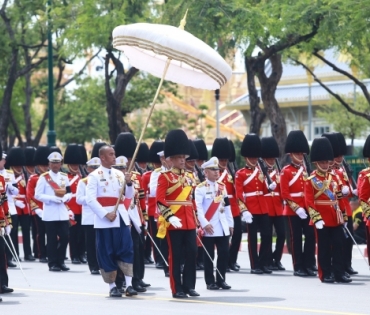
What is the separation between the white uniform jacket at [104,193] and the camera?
14672 mm

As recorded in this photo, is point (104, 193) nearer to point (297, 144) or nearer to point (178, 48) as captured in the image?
point (178, 48)

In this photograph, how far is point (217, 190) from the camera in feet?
51.5

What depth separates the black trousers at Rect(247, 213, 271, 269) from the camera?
1859 centimetres

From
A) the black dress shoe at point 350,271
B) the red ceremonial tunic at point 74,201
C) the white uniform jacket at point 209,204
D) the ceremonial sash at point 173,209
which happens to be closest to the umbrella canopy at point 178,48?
the ceremonial sash at point 173,209

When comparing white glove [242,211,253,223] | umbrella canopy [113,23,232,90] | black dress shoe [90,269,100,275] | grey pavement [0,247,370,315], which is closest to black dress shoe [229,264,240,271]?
grey pavement [0,247,370,315]

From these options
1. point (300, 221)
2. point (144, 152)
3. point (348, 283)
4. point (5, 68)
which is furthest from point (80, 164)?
point (5, 68)

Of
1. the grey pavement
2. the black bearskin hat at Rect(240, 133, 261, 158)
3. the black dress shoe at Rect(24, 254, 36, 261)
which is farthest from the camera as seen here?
the black dress shoe at Rect(24, 254, 36, 261)

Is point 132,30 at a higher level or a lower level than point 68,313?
higher

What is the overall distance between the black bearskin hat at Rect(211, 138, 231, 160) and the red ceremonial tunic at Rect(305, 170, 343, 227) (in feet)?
9.68

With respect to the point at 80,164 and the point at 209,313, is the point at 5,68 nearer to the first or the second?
the point at 80,164

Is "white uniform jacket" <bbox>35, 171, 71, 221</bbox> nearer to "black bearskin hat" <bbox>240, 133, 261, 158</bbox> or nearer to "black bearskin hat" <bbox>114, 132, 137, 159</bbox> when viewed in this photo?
"black bearskin hat" <bbox>114, 132, 137, 159</bbox>

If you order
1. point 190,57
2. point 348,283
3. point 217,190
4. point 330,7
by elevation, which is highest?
point 330,7

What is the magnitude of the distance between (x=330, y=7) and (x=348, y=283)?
803 cm

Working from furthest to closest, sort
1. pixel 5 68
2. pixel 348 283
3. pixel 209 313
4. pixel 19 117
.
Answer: pixel 19 117
pixel 5 68
pixel 348 283
pixel 209 313
